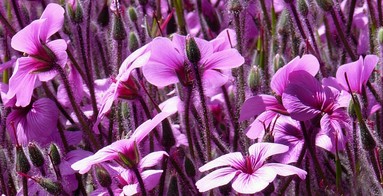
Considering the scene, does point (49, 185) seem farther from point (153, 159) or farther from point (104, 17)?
point (104, 17)

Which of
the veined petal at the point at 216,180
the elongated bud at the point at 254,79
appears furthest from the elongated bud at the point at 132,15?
the veined petal at the point at 216,180

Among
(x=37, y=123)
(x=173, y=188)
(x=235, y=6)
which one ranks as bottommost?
(x=173, y=188)

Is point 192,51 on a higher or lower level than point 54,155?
higher

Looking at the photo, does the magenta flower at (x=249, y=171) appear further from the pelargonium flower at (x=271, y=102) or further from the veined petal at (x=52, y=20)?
the veined petal at (x=52, y=20)

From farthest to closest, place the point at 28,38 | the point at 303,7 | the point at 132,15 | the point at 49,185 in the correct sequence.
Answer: the point at 132,15
the point at 303,7
the point at 28,38
the point at 49,185

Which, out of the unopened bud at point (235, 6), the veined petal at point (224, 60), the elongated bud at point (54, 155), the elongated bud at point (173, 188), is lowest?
the elongated bud at point (173, 188)

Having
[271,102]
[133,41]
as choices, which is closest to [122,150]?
[271,102]
